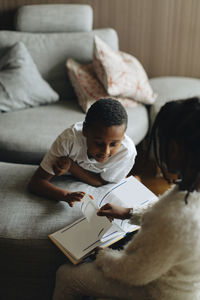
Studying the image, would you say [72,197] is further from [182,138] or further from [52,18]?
[52,18]

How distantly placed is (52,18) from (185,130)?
6.59ft

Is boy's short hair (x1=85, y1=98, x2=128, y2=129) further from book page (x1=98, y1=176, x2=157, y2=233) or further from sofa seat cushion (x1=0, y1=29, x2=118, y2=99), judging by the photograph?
sofa seat cushion (x1=0, y1=29, x2=118, y2=99)

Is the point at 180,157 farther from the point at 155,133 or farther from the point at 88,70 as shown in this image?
the point at 88,70

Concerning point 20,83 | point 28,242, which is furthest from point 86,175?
point 20,83

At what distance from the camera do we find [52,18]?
2561 millimetres

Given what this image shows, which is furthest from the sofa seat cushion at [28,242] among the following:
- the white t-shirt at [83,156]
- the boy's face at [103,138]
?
the boy's face at [103,138]

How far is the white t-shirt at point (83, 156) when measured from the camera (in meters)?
1.48

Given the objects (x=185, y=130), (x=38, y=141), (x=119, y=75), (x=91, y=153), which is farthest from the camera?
(x=119, y=75)

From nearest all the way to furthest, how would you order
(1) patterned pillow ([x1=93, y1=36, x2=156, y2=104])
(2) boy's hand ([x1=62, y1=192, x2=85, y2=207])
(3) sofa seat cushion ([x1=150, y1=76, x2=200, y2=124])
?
(2) boy's hand ([x1=62, y1=192, x2=85, y2=207])
(1) patterned pillow ([x1=93, y1=36, x2=156, y2=104])
(3) sofa seat cushion ([x1=150, y1=76, x2=200, y2=124])

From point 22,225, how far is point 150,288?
562 mm

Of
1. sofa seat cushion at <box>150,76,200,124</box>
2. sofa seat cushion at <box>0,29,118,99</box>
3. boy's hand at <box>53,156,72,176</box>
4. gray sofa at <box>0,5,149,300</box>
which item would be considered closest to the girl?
gray sofa at <box>0,5,149,300</box>

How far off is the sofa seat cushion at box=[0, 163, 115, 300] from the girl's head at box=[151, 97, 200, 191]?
603 mm

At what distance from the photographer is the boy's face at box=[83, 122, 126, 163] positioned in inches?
52.0

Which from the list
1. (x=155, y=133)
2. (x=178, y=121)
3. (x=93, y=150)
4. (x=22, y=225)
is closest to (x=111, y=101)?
(x=93, y=150)
